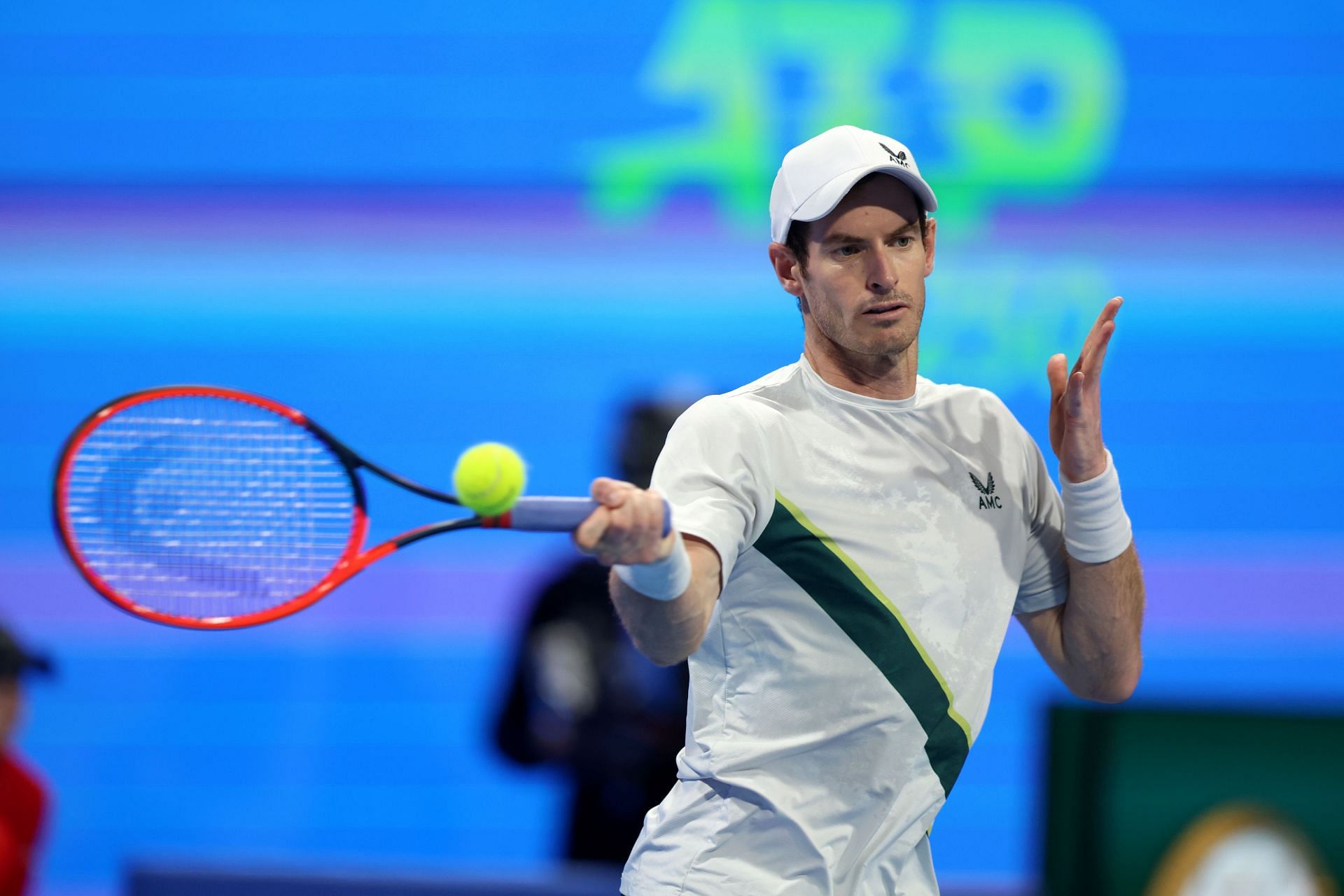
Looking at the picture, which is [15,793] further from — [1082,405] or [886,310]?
[1082,405]

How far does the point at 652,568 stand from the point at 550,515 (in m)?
0.16

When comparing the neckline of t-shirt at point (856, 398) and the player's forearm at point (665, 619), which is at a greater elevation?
the neckline of t-shirt at point (856, 398)

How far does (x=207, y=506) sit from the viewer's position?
9.29ft

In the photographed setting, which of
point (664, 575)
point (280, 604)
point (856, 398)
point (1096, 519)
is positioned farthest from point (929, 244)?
point (280, 604)

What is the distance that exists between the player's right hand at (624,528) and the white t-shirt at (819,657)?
20cm

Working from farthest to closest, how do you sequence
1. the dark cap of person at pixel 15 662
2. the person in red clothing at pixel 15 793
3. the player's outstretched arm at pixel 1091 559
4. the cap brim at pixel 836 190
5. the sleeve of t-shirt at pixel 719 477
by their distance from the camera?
the dark cap of person at pixel 15 662 → the person in red clothing at pixel 15 793 → the player's outstretched arm at pixel 1091 559 → the cap brim at pixel 836 190 → the sleeve of t-shirt at pixel 719 477

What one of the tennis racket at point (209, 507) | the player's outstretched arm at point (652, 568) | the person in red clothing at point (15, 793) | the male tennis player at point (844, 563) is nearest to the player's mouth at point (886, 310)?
the male tennis player at point (844, 563)

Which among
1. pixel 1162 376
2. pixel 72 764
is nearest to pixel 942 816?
pixel 1162 376

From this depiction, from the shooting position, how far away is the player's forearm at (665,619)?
2.25 m

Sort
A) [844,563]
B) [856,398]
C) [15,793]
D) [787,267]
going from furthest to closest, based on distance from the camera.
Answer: [15,793]
[787,267]
[856,398]
[844,563]

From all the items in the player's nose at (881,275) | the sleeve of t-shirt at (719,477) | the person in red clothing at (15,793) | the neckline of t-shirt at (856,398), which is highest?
the player's nose at (881,275)

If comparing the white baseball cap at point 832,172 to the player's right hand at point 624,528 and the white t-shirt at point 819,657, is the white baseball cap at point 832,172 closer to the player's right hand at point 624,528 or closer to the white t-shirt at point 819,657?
the white t-shirt at point 819,657

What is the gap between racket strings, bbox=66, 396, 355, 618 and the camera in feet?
8.66

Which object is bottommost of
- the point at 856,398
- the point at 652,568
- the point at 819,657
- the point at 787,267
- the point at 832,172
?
the point at 819,657
